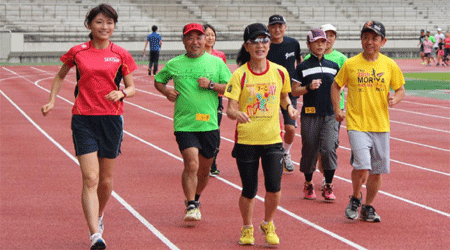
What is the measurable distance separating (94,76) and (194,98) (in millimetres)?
1365

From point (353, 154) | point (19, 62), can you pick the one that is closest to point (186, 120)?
point (353, 154)

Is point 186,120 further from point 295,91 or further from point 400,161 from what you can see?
point 400,161

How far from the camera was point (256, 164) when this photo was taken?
24.3 ft

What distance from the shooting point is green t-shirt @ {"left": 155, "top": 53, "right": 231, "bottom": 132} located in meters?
8.30

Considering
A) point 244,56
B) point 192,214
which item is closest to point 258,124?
point 244,56

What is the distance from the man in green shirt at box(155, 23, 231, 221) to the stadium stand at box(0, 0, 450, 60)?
128ft

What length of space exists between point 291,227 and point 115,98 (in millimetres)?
2147

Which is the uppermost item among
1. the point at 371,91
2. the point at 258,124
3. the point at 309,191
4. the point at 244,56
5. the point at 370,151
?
the point at 244,56

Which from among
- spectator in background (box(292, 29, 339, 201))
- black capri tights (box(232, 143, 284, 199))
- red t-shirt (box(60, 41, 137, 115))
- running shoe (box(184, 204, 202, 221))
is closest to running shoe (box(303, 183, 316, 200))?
spectator in background (box(292, 29, 339, 201))

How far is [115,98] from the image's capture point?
23.5 ft

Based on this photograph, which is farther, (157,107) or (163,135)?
(157,107)

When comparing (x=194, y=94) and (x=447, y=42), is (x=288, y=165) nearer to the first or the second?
(x=194, y=94)

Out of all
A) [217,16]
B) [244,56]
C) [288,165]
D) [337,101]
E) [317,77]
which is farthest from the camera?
[217,16]

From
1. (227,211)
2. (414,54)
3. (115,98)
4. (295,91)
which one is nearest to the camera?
(115,98)
